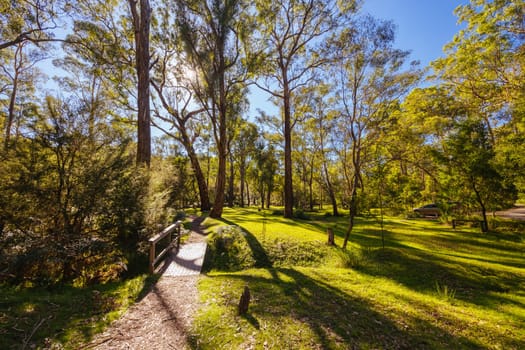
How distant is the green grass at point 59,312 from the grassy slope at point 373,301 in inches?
62.7

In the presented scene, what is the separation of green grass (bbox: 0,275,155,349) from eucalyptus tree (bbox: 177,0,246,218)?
31.1 feet

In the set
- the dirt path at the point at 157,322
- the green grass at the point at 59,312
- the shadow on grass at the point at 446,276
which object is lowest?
the shadow on grass at the point at 446,276

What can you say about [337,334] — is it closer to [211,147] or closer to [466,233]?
[466,233]

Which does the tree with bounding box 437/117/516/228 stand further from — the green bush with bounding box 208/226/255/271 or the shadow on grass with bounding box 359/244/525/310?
the green bush with bounding box 208/226/255/271

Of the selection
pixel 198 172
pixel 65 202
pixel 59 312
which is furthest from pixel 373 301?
pixel 198 172

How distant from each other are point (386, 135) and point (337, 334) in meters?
18.3

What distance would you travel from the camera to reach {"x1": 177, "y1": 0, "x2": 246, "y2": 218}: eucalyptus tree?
11508mm

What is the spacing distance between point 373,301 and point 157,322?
4.11 meters

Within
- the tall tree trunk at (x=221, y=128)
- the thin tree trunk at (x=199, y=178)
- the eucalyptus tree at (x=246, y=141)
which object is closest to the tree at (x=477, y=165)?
the tall tree trunk at (x=221, y=128)

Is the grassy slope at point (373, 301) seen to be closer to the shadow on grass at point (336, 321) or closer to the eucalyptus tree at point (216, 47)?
the shadow on grass at point (336, 321)

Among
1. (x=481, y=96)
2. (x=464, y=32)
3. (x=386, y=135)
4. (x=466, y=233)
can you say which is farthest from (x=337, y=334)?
(x=386, y=135)

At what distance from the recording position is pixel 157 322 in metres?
3.40

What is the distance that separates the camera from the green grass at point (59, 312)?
278cm

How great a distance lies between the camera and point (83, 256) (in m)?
4.80
